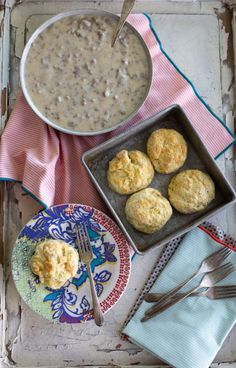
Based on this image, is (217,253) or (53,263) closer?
(53,263)

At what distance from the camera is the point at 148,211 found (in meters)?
1.51

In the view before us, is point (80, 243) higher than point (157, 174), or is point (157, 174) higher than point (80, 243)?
point (157, 174)

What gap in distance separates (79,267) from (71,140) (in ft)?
1.23

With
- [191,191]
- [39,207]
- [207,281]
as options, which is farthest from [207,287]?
[39,207]

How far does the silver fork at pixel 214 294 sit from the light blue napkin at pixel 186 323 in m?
0.02

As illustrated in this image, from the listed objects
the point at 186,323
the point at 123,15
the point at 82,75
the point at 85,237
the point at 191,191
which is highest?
the point at 123,15

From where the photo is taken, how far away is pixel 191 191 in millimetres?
1533

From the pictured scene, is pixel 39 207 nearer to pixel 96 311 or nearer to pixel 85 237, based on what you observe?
pixel 85 237

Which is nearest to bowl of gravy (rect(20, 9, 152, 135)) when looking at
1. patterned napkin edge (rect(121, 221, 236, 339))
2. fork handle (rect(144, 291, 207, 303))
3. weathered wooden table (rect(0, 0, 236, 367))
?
weathered wooden table (rect(0, 0, 236, 367))

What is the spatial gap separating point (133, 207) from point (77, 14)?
588mm

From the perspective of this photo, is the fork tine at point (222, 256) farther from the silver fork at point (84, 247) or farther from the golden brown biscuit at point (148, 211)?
the silver fork at point (84, 247)

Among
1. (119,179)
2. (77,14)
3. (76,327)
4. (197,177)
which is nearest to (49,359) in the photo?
(76,327)

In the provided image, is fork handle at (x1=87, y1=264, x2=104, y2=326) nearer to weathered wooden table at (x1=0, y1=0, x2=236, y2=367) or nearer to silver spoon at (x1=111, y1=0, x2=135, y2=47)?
weathered wooden table at (x1=0, y1=0, x2=236, y2=367)

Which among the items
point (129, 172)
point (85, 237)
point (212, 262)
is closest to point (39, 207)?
point (85, 237)
